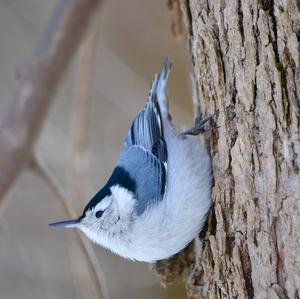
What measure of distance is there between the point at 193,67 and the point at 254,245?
0.65 metres

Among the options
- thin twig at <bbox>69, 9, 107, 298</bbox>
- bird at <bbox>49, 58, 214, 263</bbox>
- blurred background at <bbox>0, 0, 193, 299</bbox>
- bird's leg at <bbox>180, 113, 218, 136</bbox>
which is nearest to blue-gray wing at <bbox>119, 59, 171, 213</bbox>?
bird at <bbox>49, 58, 214, 263</bbox>

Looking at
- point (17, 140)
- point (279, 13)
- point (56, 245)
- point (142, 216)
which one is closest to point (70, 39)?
point (17, 140)

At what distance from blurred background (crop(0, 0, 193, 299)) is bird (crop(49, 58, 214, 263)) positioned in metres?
1.22

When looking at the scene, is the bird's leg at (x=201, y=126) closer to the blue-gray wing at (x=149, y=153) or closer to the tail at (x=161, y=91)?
the blue-gray wing at (x=149, y=153)

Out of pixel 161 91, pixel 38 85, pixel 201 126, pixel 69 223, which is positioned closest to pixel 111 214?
pixel 69 223

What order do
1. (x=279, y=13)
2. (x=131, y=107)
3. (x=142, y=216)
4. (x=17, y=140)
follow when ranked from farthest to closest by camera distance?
(x=131, y=107)
(x=17, y=140)
(x=142, y=216)
(x=279, y=13)

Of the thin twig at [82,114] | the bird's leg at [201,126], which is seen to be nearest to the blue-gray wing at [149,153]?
the bird's leg at [201,126]

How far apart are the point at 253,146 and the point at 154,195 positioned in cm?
43

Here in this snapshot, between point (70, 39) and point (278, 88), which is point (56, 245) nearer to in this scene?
point (70, 39)

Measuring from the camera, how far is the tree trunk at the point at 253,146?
176 centimetres

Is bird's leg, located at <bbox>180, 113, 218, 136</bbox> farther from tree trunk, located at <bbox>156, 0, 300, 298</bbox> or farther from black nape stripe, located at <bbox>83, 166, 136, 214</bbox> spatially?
black nape stripe, located at <bbox>83, 166, 136, 214</bbox>

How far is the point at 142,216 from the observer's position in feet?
7.06

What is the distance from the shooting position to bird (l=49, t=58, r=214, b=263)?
2074 millimetres

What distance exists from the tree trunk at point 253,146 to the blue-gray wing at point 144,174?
0.72 ft
